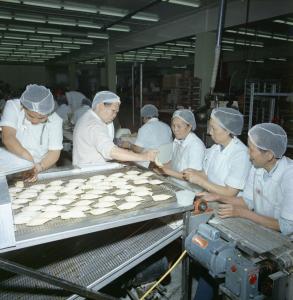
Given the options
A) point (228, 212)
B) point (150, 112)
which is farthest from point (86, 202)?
point (150, 112)

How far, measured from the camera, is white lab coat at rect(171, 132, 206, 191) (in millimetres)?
2670

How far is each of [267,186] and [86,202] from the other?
50.9 inches

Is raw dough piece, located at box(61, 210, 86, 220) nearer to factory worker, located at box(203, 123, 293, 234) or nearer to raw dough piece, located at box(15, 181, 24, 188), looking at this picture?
raw dough piece, located at box(15, 181, 24, 188)

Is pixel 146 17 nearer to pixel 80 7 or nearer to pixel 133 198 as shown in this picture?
pixel 80 7

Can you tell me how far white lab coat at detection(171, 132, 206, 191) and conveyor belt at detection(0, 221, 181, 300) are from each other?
893 mm

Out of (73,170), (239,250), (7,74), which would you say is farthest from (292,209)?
(7,74)

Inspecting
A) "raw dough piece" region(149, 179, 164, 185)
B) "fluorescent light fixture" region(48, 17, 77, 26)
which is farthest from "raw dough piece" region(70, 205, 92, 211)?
"fluorescent light fixture" region(48, 17, 77, 26)

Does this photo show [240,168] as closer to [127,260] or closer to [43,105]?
[127,260]

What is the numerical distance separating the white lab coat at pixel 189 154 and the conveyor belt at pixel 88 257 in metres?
0.89

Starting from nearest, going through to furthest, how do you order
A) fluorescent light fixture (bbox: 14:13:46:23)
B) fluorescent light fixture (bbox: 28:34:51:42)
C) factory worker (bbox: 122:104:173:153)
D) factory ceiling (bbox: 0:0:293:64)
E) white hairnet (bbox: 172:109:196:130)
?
white hairnet (bbox: 172:109:196:130) → factory worker (bbox: 122:104:173:153) → factory ceiling (bbox: 0:0:293:64) → fluorescent light fixture (bbox: 14:13:46:23) → fluorescent light fixture (bbox: 28:34:51:42)

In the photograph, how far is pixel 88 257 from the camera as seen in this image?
171 centimetres

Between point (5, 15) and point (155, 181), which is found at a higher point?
point (5, 15)

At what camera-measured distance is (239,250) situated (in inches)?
54.6

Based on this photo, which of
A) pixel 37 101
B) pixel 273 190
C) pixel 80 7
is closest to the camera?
pixel 273 190
